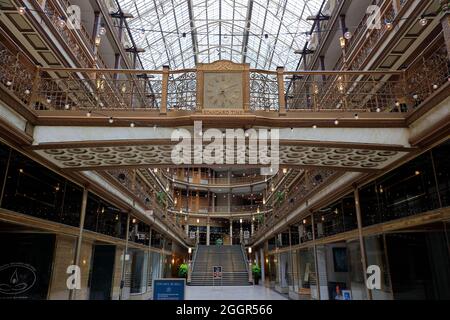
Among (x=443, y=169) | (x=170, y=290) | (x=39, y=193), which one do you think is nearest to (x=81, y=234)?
(x=39, y=193)

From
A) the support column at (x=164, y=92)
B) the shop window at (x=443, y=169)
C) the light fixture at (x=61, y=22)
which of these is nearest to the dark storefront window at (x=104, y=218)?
the support column at (x=164, y=92)

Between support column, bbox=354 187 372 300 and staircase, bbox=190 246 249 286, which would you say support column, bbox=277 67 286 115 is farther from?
staircase, bbox=190 246 249 286

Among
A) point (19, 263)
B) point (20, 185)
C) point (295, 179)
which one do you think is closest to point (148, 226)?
point (295, 179)

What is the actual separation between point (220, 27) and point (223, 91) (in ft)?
Answer: 85.1

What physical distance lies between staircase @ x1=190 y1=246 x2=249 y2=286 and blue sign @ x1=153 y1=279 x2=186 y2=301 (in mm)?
20329

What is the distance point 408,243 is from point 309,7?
18017 mm

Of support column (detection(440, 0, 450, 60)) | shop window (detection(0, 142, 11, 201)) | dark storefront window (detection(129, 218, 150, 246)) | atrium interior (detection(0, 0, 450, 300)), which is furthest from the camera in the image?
dark storefront window (detection(129, 218, 150, 246))

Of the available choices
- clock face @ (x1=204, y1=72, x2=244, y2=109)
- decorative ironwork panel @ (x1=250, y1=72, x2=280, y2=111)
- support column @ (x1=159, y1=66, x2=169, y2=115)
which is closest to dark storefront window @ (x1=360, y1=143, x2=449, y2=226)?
decorative ironwork panel @ (x1=250, y1=72, x2=280, y2=111)

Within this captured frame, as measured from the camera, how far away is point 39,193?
7.73m

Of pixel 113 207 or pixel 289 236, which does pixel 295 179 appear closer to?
pixel 289 236

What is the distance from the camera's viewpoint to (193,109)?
24.2ft

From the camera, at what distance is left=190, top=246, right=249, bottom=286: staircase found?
29297 millimetres

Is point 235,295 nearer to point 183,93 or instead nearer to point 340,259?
point 340,259

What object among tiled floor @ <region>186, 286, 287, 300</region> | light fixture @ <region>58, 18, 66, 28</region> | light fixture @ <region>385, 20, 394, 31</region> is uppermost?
light fixture @ <region>58, 18, 66, 28</region>
